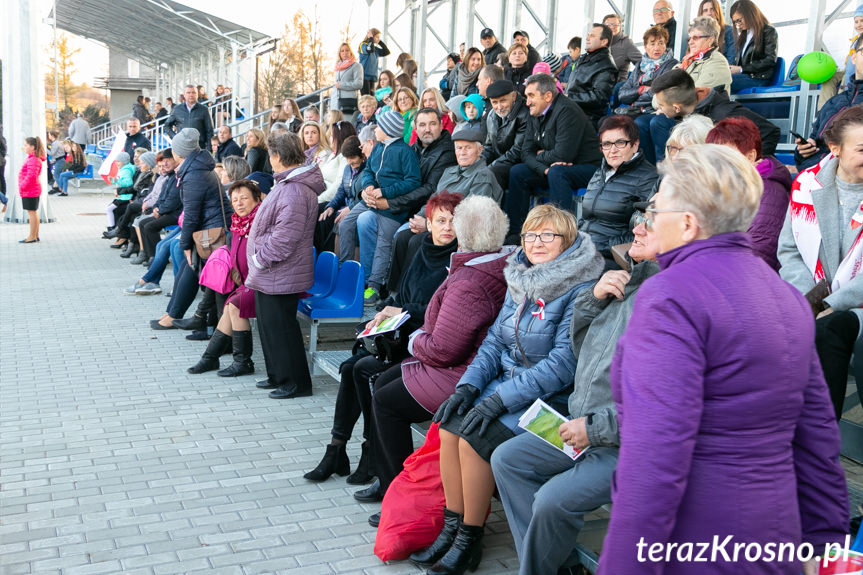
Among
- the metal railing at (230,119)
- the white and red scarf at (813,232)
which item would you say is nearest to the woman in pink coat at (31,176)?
the metal railing at (230,119)

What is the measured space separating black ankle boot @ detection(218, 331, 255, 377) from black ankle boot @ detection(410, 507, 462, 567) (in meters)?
3.60

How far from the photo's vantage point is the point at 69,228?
16.9 m

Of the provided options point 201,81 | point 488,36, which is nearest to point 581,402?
point 488,36

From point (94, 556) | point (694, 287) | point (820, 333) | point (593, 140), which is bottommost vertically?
point (94, 556)

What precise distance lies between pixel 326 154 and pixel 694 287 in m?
8.01

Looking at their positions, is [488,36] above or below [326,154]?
above

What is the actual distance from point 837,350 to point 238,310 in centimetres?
494

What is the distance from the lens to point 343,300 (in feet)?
23.6

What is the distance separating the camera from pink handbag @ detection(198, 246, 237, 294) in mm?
7211

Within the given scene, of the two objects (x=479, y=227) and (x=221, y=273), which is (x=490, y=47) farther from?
(x=479, y=227)

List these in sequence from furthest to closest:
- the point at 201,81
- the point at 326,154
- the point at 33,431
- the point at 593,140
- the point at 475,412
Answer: the point at 201,81, the point at 326,154, the point at 593,140, the point at 33,431, the point at 475,412

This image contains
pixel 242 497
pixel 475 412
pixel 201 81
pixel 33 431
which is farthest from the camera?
pixel 201 81

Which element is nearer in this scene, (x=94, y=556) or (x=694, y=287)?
(x=694, y=287)

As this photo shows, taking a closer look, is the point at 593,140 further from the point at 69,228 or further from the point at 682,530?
the point at 69,228
